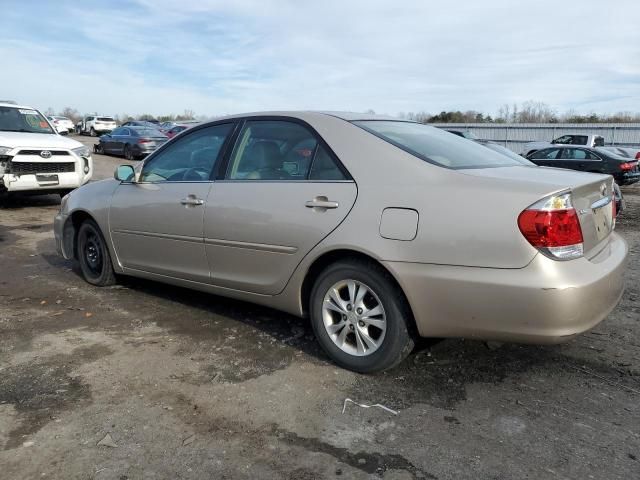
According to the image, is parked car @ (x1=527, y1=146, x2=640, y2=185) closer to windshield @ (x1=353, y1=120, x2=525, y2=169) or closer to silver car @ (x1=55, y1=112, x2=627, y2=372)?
windshield @ (x1=353, y1=120, x2=525, y2=169)

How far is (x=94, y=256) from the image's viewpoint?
5.47 metres

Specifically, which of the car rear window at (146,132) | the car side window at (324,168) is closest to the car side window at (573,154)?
the car rear window at (146,132)

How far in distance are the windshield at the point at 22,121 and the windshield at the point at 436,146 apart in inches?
351

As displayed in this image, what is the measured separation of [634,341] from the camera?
400 cm

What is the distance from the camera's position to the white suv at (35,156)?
9.37 meters

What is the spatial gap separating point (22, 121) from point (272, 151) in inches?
341

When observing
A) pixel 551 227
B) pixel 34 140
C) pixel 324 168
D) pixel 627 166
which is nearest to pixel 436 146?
pixel 324 168

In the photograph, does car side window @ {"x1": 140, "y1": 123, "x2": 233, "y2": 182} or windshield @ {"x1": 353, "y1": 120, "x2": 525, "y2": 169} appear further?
car side window @ {"x1": 140, "y1": 123, "x2": 233, "y2": 182}

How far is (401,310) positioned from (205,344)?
5.10 feet

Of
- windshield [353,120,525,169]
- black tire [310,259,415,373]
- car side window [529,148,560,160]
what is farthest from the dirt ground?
car side window [529,148,560,160]

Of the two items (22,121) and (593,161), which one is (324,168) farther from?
(593,161)

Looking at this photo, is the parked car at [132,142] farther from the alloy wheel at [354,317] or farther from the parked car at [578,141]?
the alloy wheel at [354,317]

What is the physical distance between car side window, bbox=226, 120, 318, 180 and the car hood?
23.0ft

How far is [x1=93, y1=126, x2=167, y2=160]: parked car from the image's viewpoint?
21.9 m
